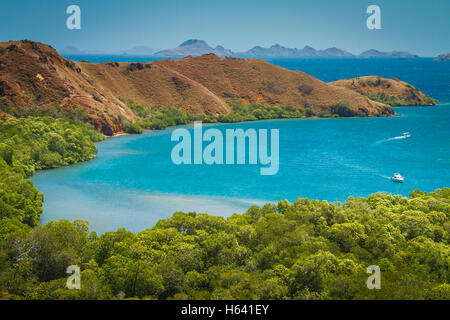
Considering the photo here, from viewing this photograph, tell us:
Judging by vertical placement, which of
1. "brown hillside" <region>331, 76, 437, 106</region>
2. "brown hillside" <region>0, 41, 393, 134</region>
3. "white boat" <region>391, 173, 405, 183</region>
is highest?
"brown hillside" <region>331, 76, 437, 106</region>

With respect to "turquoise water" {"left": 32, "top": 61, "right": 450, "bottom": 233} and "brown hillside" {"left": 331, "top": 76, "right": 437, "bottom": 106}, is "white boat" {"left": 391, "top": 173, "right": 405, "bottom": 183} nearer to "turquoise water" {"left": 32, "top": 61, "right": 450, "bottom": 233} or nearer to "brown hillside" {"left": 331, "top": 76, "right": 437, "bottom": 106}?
"turquoise water" {"left": 32, "top": 61, "right": 450, "bottom": 233}

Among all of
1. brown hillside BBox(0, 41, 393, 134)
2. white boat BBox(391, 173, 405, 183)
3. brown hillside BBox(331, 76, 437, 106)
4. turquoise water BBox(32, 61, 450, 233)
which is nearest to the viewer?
turquoise water BBox(32, 61, 450, 233)

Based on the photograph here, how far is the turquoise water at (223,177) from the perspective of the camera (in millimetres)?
36562

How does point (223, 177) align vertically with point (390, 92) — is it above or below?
below

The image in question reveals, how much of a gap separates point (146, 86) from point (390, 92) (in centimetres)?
6854

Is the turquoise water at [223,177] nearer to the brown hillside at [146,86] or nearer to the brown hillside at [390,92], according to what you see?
the brown hillside at [146,86]

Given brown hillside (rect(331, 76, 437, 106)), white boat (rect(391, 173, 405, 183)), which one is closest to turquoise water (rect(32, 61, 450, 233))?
white boat (rect(391, 173, 405, 183))

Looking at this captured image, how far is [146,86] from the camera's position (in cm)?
9306

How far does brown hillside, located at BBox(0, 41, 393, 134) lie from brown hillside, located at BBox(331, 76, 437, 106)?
18791 millimetres

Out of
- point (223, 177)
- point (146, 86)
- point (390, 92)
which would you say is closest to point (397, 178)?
point (223, 177)

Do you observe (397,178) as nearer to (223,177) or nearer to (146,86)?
Answer: (223,177)

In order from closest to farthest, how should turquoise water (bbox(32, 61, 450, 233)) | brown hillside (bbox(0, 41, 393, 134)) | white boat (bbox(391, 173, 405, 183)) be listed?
turquoise water (bbox(32, 61, 450, 233)), white boat (bbox(391, 173, 405, 183)), brown hillside (bbox(0, 41, 393, 134))

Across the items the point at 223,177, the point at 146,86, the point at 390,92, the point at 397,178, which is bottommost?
the point at 397,178

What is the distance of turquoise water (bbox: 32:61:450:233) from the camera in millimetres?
36562
